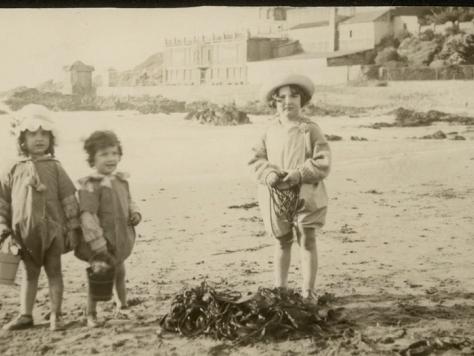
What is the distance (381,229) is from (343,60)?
756 mm

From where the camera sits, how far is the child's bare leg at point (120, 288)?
221cm

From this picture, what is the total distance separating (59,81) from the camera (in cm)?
237

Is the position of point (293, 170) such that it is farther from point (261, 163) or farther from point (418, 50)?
point (418, 50)

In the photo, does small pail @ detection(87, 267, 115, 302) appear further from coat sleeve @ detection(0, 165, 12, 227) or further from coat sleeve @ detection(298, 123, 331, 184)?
coat sleeve @ detection(298, 123, 331, 184)

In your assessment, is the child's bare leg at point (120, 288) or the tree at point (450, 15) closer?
the child's bare leg at point (120, 288)

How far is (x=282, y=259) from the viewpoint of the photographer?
7.54ft

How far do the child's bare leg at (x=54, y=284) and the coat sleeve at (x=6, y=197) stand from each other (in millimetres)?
188

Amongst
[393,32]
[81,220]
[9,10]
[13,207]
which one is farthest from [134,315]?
[393,32]

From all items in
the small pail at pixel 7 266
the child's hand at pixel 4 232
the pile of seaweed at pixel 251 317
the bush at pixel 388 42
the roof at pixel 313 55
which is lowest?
the pile of seaweed at pixel 251 317

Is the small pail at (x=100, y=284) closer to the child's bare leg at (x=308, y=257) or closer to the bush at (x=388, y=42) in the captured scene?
the child's bare leg at (x=308, y=257)

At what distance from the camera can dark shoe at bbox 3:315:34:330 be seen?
6.93ft

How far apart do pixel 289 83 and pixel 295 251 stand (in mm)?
699

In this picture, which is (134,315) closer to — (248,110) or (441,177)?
(248,110)

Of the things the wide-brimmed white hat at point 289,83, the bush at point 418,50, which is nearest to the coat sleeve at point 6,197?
the wide-brimmed white hat at point 289,83
